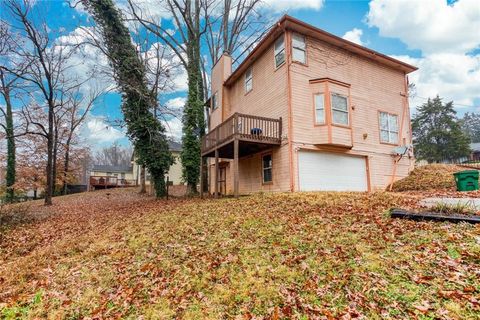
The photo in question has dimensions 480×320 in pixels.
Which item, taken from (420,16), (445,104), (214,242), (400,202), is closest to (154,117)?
(214,242)

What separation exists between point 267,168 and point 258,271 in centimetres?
899

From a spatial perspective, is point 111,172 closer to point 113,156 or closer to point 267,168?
point 113,156

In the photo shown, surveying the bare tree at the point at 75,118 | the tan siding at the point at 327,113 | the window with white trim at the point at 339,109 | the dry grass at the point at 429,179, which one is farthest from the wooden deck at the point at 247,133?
the bare tree at the point at 75,118

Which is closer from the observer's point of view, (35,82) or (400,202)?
(400,202)

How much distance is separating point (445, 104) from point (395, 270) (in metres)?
42.5

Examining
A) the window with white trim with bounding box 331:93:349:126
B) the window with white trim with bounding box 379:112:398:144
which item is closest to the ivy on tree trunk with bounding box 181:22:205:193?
the window with white trim with bounding box 331:93:349:126

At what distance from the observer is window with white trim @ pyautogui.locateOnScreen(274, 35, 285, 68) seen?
12000 mm

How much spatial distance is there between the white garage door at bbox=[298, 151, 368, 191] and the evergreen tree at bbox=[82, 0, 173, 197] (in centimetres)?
766

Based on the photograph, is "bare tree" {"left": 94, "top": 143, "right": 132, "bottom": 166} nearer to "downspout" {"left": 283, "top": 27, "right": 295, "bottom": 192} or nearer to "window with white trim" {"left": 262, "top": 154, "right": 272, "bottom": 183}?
"window with white trim" {"left": 262, "top": 154, "right": 272, "bottom": 183}

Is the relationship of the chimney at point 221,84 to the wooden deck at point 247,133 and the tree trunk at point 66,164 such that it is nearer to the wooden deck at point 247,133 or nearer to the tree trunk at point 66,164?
the wooden deck at point 247,133

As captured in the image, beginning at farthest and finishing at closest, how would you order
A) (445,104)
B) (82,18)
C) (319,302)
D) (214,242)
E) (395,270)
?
(445,104)
(82,18)
(214,242)
(395,270)
(319,302)

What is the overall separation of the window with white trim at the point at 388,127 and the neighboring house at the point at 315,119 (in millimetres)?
56

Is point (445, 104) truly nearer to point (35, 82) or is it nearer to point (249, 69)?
point (249, 69)

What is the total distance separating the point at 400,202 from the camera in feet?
23.9
